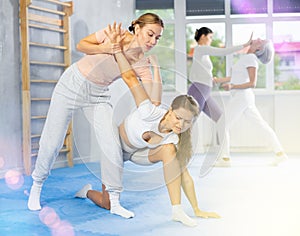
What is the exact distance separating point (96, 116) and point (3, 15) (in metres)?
2.04

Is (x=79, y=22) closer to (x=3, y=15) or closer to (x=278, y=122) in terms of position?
(x=3, y=15)

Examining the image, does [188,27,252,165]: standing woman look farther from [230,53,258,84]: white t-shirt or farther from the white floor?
the white floor

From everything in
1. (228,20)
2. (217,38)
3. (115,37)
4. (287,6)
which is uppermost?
(287,6)

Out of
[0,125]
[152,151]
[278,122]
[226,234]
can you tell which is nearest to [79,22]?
[0,125]

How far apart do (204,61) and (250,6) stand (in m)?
1.95

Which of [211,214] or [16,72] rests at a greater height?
[16,72]

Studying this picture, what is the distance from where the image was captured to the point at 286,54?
6180 mm

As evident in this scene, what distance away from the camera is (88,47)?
2.46 meters

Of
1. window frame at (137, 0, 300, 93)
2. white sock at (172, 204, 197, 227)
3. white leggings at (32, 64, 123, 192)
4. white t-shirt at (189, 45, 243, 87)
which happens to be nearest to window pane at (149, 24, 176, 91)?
white leggings at (32, 64, 123, 192)

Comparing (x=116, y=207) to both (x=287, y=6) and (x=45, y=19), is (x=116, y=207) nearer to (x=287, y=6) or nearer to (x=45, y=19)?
(x=45, y=19)

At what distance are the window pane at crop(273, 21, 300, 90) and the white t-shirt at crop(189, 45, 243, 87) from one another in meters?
1.93

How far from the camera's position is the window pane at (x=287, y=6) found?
6.04 metres

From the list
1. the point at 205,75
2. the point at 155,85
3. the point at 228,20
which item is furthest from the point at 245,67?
the point at 155,85

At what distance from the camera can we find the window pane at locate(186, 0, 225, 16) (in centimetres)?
611
